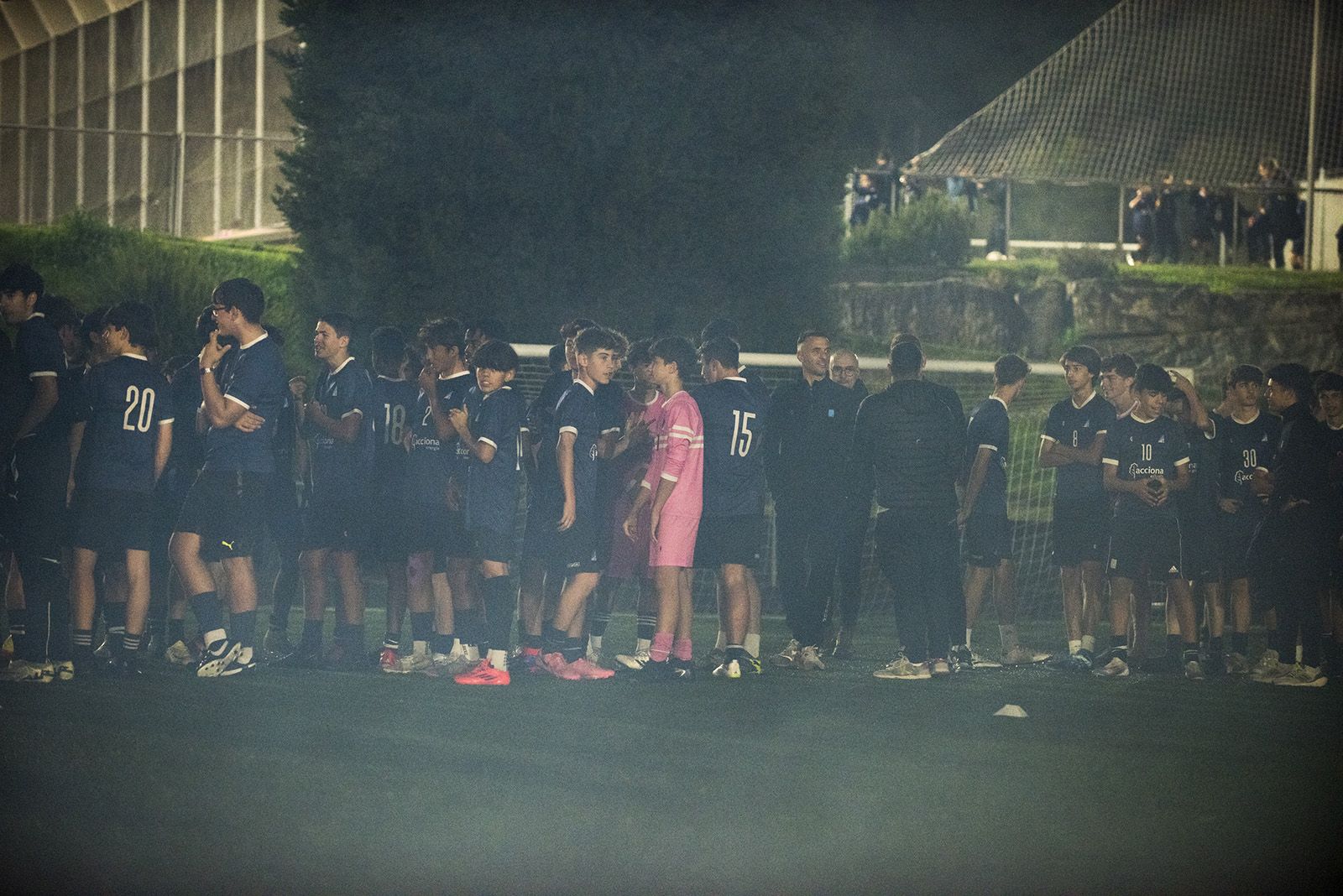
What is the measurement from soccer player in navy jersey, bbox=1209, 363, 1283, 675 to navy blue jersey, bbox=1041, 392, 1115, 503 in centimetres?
69

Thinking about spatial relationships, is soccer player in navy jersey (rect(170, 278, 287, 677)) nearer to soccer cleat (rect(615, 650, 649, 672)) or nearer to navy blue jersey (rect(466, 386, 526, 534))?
navy blue jersey (rect(466, 386, 526, 534))

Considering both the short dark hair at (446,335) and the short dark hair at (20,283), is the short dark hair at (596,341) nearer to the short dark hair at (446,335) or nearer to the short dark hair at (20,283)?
the short dark hair at (446,335)

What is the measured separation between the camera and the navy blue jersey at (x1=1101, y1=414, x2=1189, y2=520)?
35.6ft

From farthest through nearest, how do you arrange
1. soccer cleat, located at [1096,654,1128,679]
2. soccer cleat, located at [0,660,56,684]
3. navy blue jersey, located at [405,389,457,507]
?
soccer cleat, located at [1096,654,1128,679], navy blue jersey, located at [405,389,457,507], soccer cleat, located at [0,660,56,684]

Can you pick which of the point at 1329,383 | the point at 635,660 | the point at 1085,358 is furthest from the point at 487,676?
the point at 1329,383

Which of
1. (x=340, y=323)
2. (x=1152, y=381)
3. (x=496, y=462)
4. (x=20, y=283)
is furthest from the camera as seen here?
(x=1152, y=381)

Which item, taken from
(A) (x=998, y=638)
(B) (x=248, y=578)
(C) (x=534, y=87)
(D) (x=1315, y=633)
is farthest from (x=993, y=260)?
(B) (x=248, y=578)

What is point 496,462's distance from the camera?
9.88 m

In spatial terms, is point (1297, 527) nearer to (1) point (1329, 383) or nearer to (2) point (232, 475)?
(1) point (1329, 383)

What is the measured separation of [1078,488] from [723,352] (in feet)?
7.68

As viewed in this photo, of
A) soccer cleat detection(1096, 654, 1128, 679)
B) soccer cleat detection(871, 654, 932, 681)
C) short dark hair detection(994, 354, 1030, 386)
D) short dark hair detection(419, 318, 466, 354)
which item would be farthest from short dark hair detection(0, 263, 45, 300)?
soccer cleat detection(1096, 654, 1128, 679)

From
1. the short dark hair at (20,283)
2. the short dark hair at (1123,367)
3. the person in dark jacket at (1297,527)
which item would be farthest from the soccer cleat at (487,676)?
the person in dark jacket at (1297,527)

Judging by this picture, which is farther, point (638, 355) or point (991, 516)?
point (991, 516)

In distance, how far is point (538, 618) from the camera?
10.7 m
